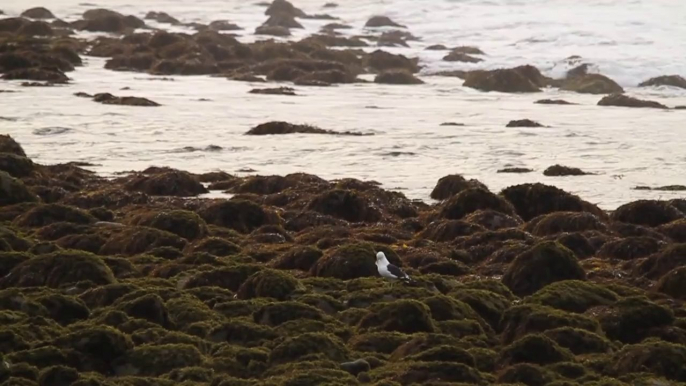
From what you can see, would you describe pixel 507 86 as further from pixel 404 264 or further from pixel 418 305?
pixel 418 305

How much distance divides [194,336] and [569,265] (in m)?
3.31

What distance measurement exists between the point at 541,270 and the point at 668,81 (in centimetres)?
1981

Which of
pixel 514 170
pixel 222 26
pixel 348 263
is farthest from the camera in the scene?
pixel 222 26

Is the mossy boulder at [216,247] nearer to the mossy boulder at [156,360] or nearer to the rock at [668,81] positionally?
the mossy boulder at [156,360]

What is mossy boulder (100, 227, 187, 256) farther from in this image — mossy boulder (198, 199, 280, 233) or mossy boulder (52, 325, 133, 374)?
mossy boulder (52, 325, 133, 374)

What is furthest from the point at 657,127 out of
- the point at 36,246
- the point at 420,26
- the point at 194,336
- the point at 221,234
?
the point at 420,26

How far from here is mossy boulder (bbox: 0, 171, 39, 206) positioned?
13.1m

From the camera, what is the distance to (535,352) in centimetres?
759

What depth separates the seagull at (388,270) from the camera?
9203 mm

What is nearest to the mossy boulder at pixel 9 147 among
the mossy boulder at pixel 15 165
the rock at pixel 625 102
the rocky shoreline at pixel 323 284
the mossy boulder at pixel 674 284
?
the rocky shoreline at pixel 323 284

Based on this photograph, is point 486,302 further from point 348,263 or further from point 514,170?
point 514,170

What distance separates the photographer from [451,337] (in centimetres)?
785

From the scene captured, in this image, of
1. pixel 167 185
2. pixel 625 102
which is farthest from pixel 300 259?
pixel 625 102

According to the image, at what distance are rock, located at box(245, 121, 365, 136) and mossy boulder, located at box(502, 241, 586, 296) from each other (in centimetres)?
1061
